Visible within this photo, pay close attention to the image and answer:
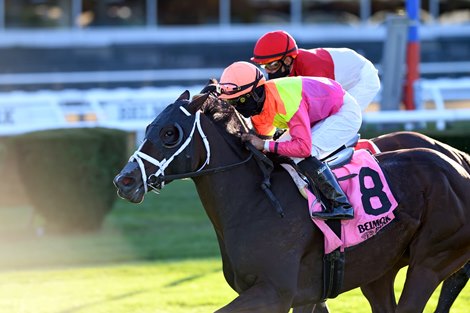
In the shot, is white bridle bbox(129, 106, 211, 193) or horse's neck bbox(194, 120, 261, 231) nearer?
white bridle bbox(129, 106, 211, 193)

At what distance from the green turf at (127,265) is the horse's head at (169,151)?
2153 millimetres

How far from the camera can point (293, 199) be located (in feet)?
17.0

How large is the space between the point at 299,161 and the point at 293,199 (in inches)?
7.8

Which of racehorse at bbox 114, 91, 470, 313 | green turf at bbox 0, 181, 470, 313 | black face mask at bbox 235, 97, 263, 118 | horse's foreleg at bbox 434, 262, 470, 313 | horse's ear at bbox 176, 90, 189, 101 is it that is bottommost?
green turf at bbox 0, 181, 470, 313

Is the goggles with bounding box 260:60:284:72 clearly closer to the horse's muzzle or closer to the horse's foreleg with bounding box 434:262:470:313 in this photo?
the horse's muzzle

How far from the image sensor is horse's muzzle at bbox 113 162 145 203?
4.85 metres

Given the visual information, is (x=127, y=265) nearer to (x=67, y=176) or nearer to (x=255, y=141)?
(x=67, y=176)

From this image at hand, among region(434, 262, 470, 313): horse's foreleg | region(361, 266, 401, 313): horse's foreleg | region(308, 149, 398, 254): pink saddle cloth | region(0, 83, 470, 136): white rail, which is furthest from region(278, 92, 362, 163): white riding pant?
region(0, 83, 470, 136): white rail

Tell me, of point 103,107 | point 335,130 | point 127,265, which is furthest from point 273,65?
point 103,107

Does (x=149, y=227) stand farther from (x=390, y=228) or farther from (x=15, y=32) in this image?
(x=15, y=32)

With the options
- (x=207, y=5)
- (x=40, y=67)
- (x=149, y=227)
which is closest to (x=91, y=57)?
(x=40, y=67)

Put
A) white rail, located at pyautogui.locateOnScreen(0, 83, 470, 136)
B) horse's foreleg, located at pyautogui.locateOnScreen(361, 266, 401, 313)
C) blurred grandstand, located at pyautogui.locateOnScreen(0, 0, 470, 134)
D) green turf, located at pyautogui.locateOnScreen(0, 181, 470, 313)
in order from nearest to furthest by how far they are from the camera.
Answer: horse's foreleg, located at pyautogui.locateOnScreen(361, 266, 401, 313) < green turf, located at pyautogui.locateOnScreen(0, 181, 470, 313) < white rail, located at pyautogui.locateOnScreen(0, 83, 470, 136) < blurred grandstand, located at pyautogui.locateOnScreen(0, 0, 470, 134)

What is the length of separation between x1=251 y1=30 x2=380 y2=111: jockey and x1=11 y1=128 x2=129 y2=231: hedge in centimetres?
437

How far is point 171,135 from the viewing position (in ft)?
16.4
